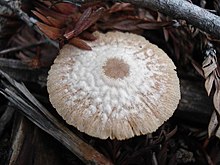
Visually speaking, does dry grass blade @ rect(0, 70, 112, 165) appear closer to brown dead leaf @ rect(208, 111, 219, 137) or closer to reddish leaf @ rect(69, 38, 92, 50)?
reddish leaf @ rect(69, 38, 92, 50)

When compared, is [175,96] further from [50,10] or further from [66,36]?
[50,10]

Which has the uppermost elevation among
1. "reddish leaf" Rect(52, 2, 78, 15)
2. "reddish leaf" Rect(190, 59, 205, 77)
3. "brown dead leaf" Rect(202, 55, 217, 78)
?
"reddish leaf" Rect(52, 2, 78, 15)

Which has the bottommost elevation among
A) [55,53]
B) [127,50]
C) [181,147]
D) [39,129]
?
[181,147]

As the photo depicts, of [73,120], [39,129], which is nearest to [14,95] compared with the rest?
[39,129]

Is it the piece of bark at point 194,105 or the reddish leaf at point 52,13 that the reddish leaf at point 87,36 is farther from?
the piece of bark at point 194,105

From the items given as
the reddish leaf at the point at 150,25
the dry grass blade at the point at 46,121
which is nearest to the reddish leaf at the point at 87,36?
A: the reddish leaf at the point at 150,25

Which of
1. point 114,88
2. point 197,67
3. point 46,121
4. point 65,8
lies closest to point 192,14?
point 197,67

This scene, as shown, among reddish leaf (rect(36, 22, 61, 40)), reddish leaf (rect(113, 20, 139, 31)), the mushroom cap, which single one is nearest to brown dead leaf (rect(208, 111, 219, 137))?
the mushroom cap
